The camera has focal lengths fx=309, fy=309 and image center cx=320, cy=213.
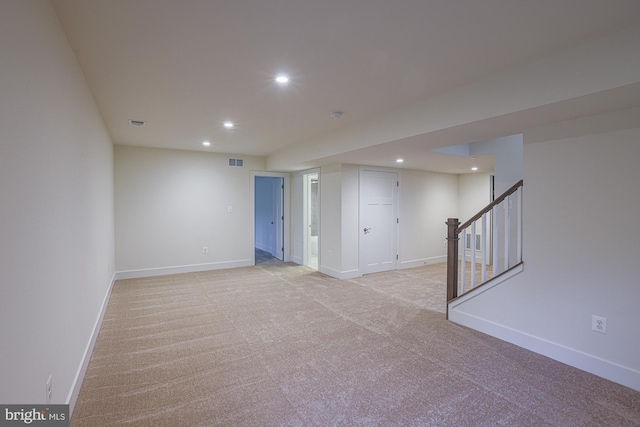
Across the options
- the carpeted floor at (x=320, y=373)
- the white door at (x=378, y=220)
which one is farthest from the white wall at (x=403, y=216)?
the carpeted floor at (x=320, y=373)

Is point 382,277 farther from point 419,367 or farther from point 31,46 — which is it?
point 31,46

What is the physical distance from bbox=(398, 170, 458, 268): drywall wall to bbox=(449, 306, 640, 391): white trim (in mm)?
2998

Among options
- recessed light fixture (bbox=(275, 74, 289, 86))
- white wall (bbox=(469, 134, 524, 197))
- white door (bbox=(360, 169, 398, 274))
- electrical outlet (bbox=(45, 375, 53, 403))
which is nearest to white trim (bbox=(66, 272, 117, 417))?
electrical outlet (bbox=(45, 375, 53, 403))

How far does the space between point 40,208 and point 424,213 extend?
6.37m

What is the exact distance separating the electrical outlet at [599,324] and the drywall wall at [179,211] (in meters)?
5.59

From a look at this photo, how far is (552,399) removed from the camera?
7.11 ft

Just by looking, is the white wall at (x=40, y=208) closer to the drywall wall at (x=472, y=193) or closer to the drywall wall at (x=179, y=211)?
the drywall wall at (x=179, y=211)

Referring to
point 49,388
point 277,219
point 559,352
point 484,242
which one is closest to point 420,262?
point 484,242

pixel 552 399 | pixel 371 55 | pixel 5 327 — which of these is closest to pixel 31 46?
pixel 5 327

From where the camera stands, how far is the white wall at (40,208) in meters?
1.14

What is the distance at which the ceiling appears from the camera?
1.69 meters

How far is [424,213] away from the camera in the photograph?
6.73 metres

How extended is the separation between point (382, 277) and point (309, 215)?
2.11 m

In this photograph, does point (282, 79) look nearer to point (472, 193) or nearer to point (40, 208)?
point (40, 208)
